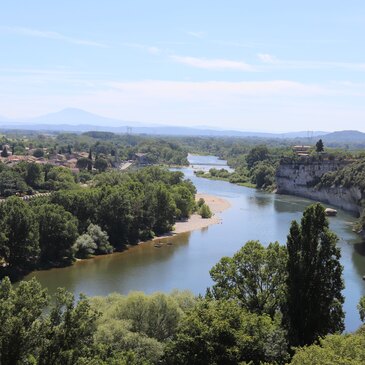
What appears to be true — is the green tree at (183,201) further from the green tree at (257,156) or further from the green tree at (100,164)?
the green tree at (257,156)

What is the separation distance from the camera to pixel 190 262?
4838 centimetres

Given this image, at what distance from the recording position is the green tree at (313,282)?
2159cm

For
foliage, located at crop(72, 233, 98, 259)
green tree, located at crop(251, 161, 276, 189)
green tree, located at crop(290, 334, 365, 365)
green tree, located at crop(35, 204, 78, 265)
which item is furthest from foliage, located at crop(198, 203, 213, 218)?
green tree, located at crop(290, 334, 365, 365)

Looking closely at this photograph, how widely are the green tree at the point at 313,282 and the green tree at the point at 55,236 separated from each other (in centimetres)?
2718

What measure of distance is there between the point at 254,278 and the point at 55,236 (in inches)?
998

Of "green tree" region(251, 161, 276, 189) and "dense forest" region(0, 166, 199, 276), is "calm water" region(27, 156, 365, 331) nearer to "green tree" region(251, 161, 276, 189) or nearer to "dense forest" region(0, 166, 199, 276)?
"dense forest" region(0, 166, 199, 276)

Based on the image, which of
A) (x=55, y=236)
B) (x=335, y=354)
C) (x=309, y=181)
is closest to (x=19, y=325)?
(x=335, y=354)

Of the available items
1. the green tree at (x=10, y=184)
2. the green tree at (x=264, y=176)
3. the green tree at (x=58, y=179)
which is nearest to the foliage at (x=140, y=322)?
the green tree at (x=58, y=179)

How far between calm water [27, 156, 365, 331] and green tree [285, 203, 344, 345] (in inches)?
440

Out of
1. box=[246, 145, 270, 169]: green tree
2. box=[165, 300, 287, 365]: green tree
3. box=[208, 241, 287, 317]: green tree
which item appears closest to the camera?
box=[165, 300, 287, 365]: green tree

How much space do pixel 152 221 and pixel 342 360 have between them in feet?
152

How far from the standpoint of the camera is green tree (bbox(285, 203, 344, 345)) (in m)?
21.6

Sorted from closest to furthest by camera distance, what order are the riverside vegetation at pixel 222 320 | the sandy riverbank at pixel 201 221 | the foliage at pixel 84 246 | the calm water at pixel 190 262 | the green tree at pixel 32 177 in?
the riverside vegetation at pixel 222 320
the calm water at pixel 190 262
the foliage at pixel 84 246
the sandy riverbank at pixel 201 221
the green tree at pixel 32 177

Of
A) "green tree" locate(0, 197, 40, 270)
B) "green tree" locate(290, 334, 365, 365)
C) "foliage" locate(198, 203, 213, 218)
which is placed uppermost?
"green tree" locate(290, 334, 365, 365)
